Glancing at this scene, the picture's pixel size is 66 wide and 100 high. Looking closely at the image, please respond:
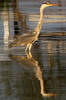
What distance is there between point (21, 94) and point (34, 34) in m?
3.85

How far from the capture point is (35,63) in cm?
1037

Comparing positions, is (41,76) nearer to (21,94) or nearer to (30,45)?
(21,94)

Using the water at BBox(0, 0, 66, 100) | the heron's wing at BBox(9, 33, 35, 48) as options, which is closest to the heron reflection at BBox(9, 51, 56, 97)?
the water at BBox(0, 0, 66, 100)

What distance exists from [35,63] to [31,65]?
26cm

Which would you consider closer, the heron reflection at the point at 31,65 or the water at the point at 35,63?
the water at the point at 35,63

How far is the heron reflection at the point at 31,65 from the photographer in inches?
330

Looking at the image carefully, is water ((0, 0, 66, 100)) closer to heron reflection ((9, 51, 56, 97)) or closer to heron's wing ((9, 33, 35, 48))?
heron reflection ((9, 51, 56, 97))

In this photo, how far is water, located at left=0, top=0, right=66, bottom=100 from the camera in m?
8.15

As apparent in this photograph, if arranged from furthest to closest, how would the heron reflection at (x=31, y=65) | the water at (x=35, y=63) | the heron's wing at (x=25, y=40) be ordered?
the heron's wing at (x=25, y=40) → the heron reflection at (x=31, y=65) → the water at (x=35, y=63)

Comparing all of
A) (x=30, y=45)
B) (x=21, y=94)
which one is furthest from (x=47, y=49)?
(x=21, y=94)

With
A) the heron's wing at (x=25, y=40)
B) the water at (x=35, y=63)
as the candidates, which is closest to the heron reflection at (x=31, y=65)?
the water at (x=35, y=63)

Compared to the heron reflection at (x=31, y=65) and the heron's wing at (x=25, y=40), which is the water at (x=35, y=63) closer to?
the heron reflection at (x=31, y=65)

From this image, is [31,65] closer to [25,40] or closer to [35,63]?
[35,63]

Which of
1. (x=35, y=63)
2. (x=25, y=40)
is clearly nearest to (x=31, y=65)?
(x=35, y=63)
